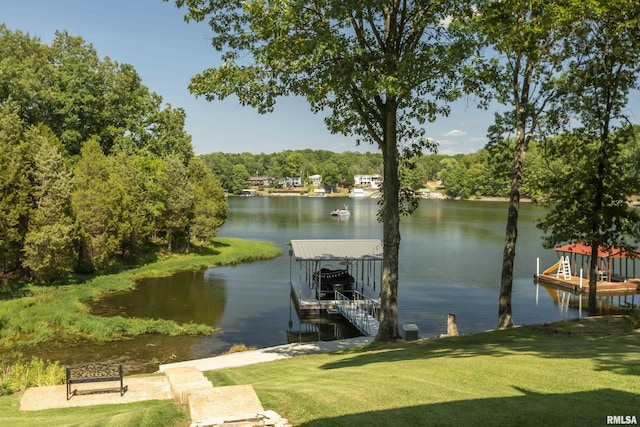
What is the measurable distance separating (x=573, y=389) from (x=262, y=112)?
39.3 feet

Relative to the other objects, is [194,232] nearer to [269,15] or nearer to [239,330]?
[239,330]

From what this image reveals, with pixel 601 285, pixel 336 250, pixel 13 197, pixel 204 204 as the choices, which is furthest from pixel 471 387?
pixel 204 204

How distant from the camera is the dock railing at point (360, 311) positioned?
72.8ft

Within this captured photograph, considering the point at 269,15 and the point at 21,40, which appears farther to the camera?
the point at 21,40

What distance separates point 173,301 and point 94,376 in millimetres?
19011

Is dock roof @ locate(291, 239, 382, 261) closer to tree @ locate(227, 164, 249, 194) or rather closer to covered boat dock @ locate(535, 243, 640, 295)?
covered boat dock @ locate(535, 243, 640, 295)

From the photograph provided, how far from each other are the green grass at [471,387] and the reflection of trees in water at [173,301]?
14.6m

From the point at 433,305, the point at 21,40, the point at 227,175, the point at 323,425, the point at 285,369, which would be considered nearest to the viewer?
the point at 323,425

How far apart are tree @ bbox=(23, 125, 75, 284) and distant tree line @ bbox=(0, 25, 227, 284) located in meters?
0.06

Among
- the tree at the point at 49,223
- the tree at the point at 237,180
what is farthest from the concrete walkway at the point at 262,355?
the tree at the point at 237,180

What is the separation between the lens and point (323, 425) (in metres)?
6.40

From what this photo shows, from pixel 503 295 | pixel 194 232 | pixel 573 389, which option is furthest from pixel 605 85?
pixel 194 232

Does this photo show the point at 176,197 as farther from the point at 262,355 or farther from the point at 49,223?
the point at 262,355

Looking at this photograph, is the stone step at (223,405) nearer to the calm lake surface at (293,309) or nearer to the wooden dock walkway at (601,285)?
the calm lake surface at (293,309)
